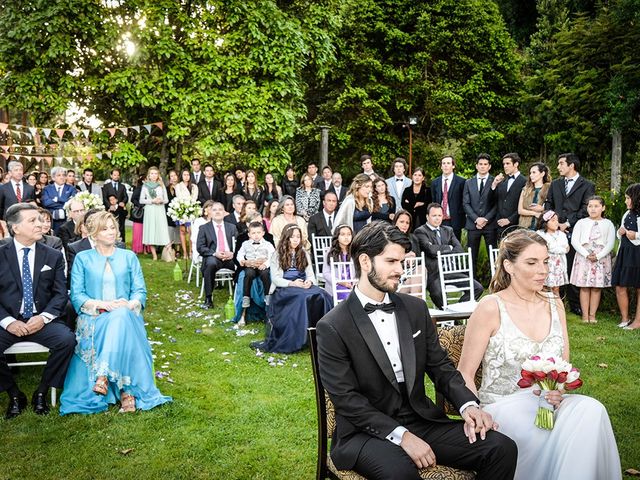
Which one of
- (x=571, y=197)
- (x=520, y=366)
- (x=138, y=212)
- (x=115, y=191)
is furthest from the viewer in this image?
(x=138, y=212)

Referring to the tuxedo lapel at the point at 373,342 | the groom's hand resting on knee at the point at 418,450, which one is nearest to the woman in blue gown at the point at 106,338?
the tuxedo lapel at the point at 373,342

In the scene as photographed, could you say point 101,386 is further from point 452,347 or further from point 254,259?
point 254,259

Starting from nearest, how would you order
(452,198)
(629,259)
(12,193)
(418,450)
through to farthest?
(418,450) → (629,259) → (452,198) → (12,193)

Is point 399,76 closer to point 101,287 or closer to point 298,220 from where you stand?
point 298,220

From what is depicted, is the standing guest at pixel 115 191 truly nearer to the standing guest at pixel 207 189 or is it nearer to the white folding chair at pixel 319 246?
the standing guest at pixel 207 189

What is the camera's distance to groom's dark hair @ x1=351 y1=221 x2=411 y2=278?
10.1 ft

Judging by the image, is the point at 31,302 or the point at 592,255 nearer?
the point at 31,302

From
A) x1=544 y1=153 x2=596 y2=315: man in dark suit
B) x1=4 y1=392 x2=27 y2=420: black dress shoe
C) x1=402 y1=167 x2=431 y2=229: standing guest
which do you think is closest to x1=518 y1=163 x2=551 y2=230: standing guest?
x1=544 y1=153 x2=596 y2=315: man in dark suit

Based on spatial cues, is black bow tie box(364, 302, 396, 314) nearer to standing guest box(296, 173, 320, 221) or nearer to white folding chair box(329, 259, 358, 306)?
white folding chair box(329, 259, 358, 306)

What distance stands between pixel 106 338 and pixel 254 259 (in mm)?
3431

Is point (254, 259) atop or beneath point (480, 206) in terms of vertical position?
beneath

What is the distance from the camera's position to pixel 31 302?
5438 millimetres

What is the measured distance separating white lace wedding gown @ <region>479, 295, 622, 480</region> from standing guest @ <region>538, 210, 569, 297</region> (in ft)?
16.4

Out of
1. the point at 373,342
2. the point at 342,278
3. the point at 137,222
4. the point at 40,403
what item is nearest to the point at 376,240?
the point at 373,342
